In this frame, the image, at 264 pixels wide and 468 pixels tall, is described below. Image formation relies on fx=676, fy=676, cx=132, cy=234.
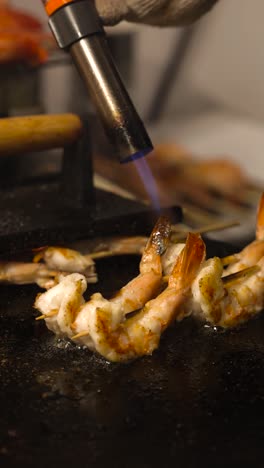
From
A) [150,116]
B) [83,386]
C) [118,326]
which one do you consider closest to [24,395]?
[83,386]

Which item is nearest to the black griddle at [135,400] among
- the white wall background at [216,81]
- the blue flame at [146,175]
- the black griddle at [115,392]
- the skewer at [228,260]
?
the black griddle at [115,392]

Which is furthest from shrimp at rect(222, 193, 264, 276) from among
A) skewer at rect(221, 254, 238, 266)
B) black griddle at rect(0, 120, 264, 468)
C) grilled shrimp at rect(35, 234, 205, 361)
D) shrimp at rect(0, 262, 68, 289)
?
shrimp at rect(0, 262, 68, 289)

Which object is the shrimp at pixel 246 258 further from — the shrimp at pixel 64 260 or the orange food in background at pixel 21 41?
the orange food in background at pixel 21 41

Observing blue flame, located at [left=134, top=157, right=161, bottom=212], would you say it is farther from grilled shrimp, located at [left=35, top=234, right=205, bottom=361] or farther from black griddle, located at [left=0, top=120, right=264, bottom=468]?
grilled shrimp, located at [left=35, top=234, right=205, bottom=361]

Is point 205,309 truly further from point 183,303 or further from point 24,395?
point 24,395

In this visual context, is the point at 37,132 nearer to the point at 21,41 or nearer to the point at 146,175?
the point at 146,175

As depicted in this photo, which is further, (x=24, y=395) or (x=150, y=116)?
(x=150, y=116)
